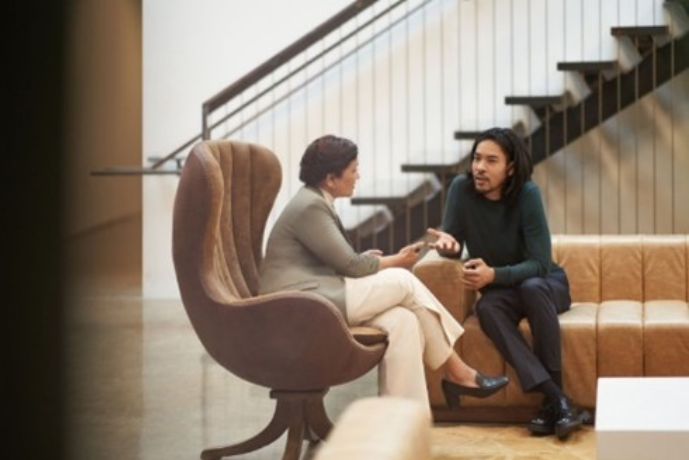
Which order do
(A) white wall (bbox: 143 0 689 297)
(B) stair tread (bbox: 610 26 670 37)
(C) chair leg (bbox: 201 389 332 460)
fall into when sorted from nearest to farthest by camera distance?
(C) chair leg (bbox: 201 389 332 460)
(B) stair tread (bbox: 610 26 670 37)
(A) white wall (bbox: 143 0 689 297)

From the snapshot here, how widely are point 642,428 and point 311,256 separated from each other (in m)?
1.71

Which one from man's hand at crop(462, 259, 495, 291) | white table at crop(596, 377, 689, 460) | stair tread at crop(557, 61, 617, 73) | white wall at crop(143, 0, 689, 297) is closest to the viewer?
white table at crop(596, 377, 689, 460)

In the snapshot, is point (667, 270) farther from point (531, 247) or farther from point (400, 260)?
point (400, 260)

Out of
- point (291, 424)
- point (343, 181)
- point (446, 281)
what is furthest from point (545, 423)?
point (343, 181)

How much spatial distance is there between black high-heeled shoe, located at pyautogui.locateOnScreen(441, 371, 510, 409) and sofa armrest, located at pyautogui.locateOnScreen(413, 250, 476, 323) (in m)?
0.37

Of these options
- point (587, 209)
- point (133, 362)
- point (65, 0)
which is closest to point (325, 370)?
point (65, 0)

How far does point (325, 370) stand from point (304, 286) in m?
0.33

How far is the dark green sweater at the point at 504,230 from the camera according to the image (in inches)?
180

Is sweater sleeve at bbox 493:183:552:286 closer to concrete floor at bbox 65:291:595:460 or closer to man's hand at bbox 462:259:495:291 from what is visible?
man's hand at bbox 462:259:495:291

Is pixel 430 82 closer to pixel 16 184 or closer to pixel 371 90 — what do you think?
pixel 371 90

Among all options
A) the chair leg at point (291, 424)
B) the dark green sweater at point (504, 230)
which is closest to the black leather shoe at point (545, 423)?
the dark green sweater at point (504, 230)

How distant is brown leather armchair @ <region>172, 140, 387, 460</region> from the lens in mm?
3756

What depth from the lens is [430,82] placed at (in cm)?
838

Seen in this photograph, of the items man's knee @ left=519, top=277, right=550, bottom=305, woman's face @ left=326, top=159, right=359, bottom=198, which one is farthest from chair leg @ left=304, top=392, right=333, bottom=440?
man's knee @ left=519, top=277, right=550, bottom=305
